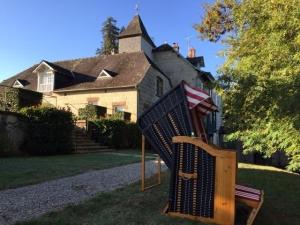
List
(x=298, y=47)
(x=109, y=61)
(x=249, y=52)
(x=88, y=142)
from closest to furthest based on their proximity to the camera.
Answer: (x=298, y=47) → (x=249, y=52) → (x=88, y=142) → (x=109, y=61)

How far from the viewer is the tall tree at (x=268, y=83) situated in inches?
329

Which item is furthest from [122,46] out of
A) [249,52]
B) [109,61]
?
[249,52]

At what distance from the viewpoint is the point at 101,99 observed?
28031 millimetres

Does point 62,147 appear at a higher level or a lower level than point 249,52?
lower

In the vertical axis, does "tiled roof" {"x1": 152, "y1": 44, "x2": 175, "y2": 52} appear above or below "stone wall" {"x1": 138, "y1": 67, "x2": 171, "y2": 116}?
above

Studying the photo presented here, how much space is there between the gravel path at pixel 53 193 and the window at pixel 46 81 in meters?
20.8

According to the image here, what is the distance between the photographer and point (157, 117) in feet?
19.4

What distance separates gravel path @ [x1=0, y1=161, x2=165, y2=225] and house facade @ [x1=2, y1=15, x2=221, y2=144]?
16492 millimetres

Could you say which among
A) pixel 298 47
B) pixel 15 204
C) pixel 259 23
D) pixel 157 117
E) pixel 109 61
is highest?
pixel 109 61

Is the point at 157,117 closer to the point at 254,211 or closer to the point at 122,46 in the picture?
the point at 254,211

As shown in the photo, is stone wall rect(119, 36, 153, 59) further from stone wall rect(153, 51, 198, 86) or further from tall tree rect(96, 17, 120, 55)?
tall tree rect(96, 17, 120, 55)

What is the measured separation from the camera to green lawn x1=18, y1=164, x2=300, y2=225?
201 inches

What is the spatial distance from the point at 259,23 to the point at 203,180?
7210 mm

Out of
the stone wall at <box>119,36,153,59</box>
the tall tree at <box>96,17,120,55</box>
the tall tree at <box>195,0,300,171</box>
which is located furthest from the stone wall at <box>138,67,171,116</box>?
the tall tree at <box>96,17,120,55</box>
